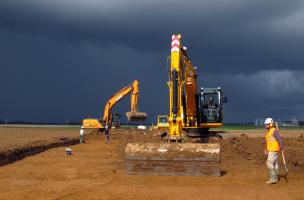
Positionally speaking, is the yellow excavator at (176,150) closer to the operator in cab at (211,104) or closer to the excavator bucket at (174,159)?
the excavator bucket at (174,159)

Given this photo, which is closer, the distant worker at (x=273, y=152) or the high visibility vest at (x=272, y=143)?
the distant worker at (x=273, y=152)

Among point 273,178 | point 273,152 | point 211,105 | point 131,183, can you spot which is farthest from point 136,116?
point 273,178

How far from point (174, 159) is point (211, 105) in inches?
447

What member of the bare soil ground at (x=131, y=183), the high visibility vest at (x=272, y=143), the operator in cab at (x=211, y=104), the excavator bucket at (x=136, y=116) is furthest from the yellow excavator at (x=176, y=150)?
the excavator bucket at (x=136, y=116)

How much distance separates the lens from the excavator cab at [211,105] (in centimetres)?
2572

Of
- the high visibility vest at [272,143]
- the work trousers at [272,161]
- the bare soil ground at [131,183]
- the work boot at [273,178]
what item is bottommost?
the bare soil ground at [131,183]

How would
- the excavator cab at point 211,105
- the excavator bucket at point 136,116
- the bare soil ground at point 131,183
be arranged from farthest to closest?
1. the excavator bucket at point 136,116
2. the excavator cab at point 211,105
3. the bare soil ground at point 131,183

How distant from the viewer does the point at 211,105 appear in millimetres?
25859

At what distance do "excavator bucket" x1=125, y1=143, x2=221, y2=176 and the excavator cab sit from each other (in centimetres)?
1074

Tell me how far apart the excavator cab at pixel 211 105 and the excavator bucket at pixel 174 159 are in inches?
423

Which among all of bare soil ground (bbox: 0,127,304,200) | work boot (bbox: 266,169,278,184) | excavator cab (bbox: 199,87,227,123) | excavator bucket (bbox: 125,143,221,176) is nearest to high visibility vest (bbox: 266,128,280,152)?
work boot (bbox: 266,169,278,184)

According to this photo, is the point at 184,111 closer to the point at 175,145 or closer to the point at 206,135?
the point at 206,135

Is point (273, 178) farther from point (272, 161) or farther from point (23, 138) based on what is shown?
point (23, 138)

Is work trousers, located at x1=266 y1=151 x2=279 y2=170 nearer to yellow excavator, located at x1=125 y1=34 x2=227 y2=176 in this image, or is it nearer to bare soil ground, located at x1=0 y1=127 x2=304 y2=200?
bare soil ground, located at x1=0 y1=127 x2=304 y2=200
